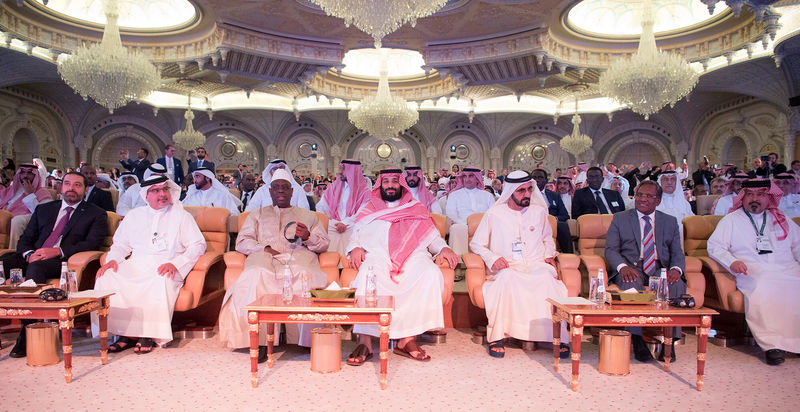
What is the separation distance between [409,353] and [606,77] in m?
7.09

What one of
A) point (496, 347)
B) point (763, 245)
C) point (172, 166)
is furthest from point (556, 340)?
point (172, 166)

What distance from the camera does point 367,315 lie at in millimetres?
2896

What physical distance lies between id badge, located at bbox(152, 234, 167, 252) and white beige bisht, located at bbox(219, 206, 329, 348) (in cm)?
53

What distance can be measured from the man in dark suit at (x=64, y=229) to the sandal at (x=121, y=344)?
911 mm

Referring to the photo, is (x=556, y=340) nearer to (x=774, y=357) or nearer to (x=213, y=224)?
(x=774, y=357)

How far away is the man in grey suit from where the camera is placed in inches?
150

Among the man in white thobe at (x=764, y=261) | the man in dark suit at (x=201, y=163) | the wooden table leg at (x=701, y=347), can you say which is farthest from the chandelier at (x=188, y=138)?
the wooden table leg at (x=701, y=347)

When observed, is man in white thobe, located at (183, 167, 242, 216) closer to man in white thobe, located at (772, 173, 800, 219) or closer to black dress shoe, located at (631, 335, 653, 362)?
black dress shoe, located at (631, 335, 653, 362)

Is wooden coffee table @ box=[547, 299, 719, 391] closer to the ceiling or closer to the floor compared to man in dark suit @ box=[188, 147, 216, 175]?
closer to the floor

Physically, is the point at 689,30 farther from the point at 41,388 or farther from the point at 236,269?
the point at 41,388

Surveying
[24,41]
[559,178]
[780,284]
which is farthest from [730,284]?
[24,41]

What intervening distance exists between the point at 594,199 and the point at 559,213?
1.56 feet

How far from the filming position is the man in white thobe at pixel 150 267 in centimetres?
360

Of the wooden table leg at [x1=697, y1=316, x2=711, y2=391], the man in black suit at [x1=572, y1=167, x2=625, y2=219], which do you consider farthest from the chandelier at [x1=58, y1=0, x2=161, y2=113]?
the wooden table leg at [x1=697, y1=316, x2=711, y2=391]
